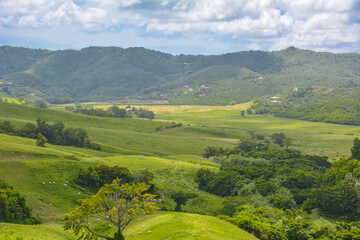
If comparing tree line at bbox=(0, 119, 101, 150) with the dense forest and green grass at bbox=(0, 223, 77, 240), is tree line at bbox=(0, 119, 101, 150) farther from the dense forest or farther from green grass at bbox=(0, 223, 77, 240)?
green grass at bbox=(0, 223, 77, 240)

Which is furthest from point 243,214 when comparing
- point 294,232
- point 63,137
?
point 63,137

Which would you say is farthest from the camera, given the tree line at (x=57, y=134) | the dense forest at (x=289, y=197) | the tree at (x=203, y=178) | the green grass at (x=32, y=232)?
the tree line at (x=57, y=134)

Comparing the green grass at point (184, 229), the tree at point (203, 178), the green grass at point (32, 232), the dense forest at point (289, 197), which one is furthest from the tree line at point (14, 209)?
the tree at point (203, 178)

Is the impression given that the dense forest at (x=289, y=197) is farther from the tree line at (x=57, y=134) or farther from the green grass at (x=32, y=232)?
the tree line at (x=57, y=134)

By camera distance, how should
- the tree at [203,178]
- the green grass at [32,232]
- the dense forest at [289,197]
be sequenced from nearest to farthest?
the green grass at [32,232]
the dense forest at [289,197]
the tree at [203,178]

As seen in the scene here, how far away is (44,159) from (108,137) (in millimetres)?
110390

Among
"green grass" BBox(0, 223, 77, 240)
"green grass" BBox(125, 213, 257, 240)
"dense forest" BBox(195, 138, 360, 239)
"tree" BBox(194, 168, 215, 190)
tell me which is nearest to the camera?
"green grass" BBox(0, 223, 77, 240)

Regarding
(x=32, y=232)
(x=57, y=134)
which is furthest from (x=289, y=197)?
(x=57, y=134)

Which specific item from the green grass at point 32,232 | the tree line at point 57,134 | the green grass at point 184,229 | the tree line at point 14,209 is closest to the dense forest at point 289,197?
the green grass at point 184,229

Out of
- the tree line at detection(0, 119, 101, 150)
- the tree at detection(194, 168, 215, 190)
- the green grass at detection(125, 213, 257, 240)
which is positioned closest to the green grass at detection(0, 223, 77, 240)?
the green grass at detection(125, 213, 257, 240)

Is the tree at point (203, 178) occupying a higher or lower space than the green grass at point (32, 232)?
lower

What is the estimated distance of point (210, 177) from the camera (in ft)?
337

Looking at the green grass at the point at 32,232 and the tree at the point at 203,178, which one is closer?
the green grass at the point at 32,232

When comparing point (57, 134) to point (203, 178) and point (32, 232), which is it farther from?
point (32, 232)
